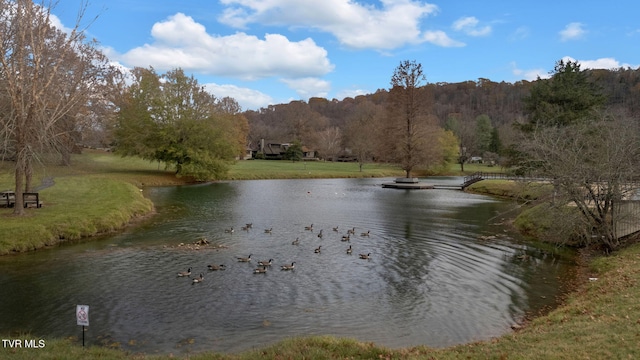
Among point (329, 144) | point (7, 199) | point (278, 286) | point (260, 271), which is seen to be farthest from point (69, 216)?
point (329, 144)

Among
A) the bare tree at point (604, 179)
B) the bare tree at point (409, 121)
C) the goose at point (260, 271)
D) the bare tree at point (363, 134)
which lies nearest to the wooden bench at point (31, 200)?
the goose at point (260, 271)

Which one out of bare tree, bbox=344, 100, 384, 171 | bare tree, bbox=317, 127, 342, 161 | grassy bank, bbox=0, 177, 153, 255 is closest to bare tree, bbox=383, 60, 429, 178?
bare tree, bbox=344, 100, 384, 171

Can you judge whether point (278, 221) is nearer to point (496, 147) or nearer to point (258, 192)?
point (258, 192)

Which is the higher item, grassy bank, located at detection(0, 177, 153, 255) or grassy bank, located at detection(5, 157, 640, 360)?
grassy bank, located at detection(0, 177, 153, 255)

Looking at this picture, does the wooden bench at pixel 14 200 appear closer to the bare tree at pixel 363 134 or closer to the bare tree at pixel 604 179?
the bare tree at pixel 604 179

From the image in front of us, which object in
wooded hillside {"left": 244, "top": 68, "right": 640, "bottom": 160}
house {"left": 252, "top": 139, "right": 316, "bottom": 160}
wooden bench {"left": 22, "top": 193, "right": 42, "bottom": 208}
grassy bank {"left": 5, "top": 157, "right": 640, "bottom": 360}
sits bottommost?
grassy bank {"left": 5, "top": 157, "right": 640, "bottom": 360}

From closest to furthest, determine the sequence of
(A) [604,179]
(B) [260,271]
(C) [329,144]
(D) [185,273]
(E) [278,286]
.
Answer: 1. (E) [278,286]
2. (D) [185,273]
3. (B) [260,271]
4. (A) [604,179]
5. (C) [329,144]

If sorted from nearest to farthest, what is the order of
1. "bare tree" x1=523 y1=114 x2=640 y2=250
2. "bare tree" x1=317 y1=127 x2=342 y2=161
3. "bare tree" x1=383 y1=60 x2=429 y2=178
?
1. "bare tree" x1=523 y1=114 x2=640 y2=250
2. "bare tree" x1=383 y1=60 x2=429 y2=178
3. "bare tree" x1=317 y1=127 x2=342 y2=161

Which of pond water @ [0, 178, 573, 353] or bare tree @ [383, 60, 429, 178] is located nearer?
pond water @ [0, 178, 573, 353]

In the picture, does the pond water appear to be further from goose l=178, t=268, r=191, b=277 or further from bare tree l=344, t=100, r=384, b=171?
bare tree l=344, t=100, r=384, b=171

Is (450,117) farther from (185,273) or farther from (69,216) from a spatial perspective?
(185,273)

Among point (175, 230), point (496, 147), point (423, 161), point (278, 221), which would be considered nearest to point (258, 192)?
point (278, 221)

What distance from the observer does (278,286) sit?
672 inches

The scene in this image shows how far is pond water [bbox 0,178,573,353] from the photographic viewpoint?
1274cm
